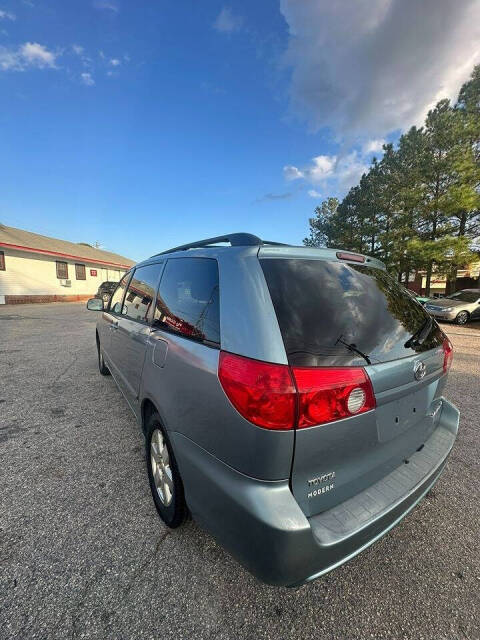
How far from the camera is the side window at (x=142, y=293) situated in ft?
8.00

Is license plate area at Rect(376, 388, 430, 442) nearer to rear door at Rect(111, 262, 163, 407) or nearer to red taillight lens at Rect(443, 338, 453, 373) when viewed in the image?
red taillight lens at Rect(443, 338, 453, 373)

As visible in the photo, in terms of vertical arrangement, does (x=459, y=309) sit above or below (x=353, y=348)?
below

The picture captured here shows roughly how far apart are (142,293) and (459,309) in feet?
46.2

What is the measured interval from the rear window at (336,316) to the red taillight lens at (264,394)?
0.10 meters

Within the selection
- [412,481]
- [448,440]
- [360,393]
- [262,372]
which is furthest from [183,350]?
[448,440]

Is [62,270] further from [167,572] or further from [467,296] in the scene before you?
[467,296]

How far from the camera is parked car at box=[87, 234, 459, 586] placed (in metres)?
1.17

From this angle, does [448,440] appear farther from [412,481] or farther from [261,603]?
[261,603]

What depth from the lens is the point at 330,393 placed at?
4.02 feet

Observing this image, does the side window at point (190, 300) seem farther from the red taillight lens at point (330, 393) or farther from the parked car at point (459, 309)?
the parked car at point (459, 309)

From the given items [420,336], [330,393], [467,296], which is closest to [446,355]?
[420,336]

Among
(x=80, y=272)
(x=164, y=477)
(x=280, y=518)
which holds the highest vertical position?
(x=80, y=272)

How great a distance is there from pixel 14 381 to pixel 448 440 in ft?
18.6

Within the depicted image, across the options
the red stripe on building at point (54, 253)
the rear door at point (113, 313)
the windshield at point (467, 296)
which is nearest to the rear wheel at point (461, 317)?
the windshield at point (467, 296)
